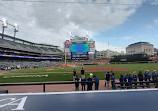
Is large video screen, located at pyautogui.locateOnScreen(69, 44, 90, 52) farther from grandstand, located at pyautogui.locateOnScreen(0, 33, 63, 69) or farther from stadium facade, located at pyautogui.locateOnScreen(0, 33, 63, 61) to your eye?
stadium facade, located at pyautogui.locateOnScreen(0, 33, 63, 61)

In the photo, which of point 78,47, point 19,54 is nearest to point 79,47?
point 78,47

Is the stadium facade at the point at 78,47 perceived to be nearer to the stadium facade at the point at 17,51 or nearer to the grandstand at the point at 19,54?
the grandstand at the point at 19,54

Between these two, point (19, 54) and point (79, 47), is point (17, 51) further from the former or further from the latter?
point (79, 47)

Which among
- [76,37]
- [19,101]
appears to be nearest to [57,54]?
[76,37]

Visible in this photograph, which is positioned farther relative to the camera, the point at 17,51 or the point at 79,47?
the point at 17,51

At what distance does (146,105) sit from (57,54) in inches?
3266

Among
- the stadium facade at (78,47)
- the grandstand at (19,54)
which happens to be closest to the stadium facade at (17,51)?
the grandstand at (19,54)

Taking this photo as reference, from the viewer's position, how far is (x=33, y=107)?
330 cm

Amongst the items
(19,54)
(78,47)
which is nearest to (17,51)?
(19,54)

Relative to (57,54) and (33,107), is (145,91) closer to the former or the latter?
(33,107)

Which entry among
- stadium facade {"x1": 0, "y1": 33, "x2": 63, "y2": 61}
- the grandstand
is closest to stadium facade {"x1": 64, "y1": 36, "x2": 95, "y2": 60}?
the grandstand

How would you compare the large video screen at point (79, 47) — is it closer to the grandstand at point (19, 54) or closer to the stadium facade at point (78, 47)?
the stadium facade at point (78, 47)

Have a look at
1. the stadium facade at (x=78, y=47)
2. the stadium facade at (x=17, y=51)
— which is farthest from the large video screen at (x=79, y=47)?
the stadium facade at (x=17, y=51)

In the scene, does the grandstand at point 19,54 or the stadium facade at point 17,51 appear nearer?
the grandstand at point 19,54
